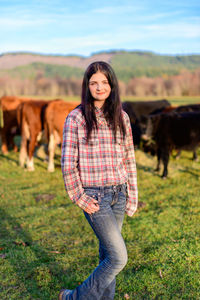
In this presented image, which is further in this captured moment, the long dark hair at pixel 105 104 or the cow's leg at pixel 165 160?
the cow's leg at pixel 165 160

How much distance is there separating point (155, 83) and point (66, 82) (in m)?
22.4

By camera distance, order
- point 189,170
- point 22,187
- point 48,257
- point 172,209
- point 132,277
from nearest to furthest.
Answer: point 132,277 → point 48,257 → point 172,209 → point 22,187 → point 189,170

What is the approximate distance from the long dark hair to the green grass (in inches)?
79.2

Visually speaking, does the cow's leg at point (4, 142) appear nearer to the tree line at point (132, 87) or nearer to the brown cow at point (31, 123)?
the brown cow at point (31, 123)

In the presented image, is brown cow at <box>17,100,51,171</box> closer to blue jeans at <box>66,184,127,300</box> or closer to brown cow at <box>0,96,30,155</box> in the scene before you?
brown cow at <box>0,96,30,155</box>

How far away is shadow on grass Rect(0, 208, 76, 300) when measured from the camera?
3.35 m

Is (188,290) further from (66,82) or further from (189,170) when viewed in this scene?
(66,82)

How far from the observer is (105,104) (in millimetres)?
2660

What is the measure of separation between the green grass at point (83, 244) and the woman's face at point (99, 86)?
2.25 m

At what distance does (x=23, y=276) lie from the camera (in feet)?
11.8

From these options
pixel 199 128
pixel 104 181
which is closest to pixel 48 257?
pixel 104 181

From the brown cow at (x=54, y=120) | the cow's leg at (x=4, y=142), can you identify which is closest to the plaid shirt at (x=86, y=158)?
the brown cow at (x=54, y=120)

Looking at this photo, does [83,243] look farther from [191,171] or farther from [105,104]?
[191,171]

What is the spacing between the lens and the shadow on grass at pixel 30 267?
3350mm
